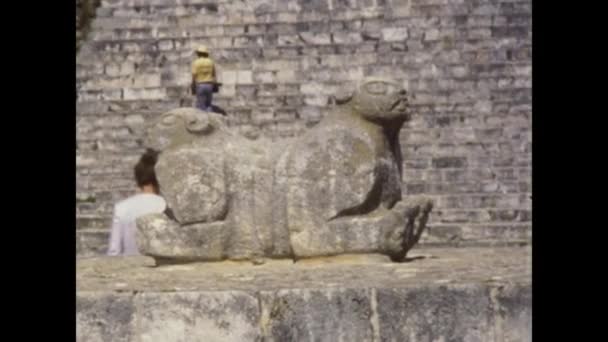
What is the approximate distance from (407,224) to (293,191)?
24.8 inches

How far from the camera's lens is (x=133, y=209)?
31.0ft

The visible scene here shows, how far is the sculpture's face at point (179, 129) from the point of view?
8227 millimetres

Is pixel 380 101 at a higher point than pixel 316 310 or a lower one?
higher

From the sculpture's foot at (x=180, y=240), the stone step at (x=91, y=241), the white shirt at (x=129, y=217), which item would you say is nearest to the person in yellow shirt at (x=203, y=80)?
the stone step at (x=91, y=241)

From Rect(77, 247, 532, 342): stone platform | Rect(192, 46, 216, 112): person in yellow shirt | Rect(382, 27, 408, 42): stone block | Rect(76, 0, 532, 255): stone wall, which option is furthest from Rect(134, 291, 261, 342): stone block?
Rect(382, 27, 408, 42): stone block

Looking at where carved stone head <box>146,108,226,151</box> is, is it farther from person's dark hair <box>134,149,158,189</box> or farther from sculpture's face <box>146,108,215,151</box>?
person's dark hair <box>134,149,158,189</box>

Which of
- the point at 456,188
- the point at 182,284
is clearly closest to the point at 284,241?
the point at 182,284

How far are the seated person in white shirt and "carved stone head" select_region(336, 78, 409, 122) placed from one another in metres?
1.77

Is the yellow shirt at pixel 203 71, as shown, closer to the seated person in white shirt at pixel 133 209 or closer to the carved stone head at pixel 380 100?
→ the seated person in white shirt at pixel 133 209

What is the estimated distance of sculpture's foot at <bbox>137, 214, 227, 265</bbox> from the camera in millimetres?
7945

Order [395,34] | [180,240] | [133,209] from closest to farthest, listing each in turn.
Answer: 1. [180,240]
2. [133,209]
3. [395,34]

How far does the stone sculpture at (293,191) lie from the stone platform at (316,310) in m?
0.95

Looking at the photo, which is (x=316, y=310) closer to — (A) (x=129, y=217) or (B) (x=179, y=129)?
(B) (x=179, y=129)

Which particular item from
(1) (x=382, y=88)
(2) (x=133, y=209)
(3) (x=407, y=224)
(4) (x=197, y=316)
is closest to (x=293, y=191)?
(3) (x=407, y=224)
